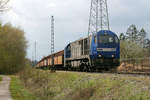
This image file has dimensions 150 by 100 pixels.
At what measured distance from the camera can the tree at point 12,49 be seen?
55.4 meters

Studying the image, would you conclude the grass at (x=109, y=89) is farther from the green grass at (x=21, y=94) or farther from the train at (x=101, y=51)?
the train at (x=101, y=51)

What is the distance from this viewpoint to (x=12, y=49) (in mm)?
56250

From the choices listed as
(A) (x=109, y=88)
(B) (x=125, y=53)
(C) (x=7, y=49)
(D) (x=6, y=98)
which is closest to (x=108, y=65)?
(D) (x=6, y=98)

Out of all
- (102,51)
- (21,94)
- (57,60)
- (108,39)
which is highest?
(108,39)

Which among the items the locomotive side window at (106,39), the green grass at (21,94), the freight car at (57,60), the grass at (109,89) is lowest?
the green grass at (21,94)

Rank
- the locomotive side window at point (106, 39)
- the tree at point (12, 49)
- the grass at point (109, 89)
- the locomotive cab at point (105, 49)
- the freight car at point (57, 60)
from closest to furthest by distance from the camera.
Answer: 1. the grass at point (109, 89)
2. the locomotive cab at point (105, 49)
3. the locomotive side window at point (106, 39)
4. the freight car at point (57, 60)
5. the tree at point (12, 49)

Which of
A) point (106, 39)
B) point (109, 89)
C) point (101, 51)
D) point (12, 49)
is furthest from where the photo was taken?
point (12, 49)

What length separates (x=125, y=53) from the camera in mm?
54562

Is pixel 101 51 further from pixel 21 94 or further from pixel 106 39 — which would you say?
pixel 21 94

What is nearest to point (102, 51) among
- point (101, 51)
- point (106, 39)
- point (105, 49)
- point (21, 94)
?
point (101, 51)

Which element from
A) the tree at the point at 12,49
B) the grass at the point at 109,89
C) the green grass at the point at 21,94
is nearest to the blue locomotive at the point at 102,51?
the grass at the point at 109,89

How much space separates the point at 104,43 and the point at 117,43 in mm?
1312

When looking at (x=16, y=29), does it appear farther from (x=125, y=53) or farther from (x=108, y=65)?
(x=108, y=65)

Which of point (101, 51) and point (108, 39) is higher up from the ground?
point (108, 39)
